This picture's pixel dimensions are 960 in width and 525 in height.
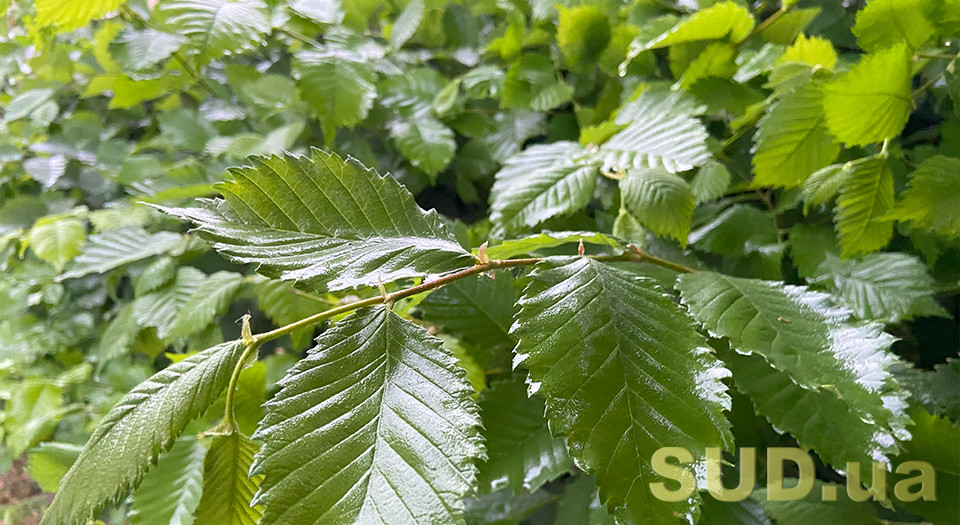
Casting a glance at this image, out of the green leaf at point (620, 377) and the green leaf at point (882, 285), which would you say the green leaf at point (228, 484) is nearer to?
the green leaf at point (620, 377)

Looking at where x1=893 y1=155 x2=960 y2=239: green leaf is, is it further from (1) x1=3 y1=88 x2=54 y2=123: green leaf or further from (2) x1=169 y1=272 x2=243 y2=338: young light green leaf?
(1) x1=3 y1=88 x2=54 y2=123: green leaf

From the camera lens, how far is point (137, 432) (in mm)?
295

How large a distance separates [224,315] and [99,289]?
1.38ft

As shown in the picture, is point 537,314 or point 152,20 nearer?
point 537,314

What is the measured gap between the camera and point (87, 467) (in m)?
0.29

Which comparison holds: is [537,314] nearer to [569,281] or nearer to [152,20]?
[569,281]

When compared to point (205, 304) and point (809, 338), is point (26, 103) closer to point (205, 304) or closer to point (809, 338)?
point (205, 304)

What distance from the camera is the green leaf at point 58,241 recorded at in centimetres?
83

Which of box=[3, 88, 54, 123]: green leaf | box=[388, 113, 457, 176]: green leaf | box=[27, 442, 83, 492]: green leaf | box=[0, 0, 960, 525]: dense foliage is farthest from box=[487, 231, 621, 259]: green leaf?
box=[3, 88, 54, 123]: green leaf

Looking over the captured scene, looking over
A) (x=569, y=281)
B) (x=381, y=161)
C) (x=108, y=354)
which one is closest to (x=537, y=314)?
(x=569, y=281)

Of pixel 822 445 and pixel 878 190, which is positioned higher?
pixel 878 190

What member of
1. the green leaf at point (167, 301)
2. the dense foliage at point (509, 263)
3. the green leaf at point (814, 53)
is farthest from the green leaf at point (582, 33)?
the green leaf at point (167, 301)

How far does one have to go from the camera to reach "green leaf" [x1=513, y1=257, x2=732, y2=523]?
0.25m

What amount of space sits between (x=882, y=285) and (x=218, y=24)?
701mm
